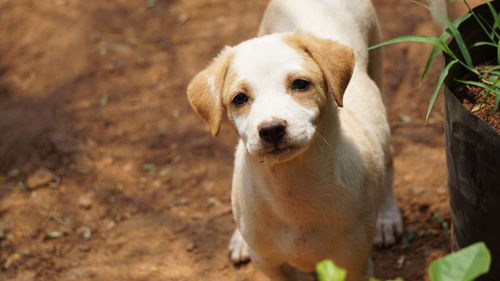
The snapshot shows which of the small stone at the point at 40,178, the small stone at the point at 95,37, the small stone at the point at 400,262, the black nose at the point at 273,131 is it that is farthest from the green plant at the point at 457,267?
the small stone at the point at 95,37

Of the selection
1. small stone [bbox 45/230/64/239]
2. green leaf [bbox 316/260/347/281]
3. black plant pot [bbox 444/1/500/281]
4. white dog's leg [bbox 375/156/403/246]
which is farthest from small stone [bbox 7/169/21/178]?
green leaf [bbox 316/260/347/281]

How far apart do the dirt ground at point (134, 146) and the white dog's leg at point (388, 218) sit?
0.24 feet

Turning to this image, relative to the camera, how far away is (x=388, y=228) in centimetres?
422

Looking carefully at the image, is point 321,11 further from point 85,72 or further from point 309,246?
point 85,72

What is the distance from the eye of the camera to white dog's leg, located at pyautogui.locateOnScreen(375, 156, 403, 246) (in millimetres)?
4215

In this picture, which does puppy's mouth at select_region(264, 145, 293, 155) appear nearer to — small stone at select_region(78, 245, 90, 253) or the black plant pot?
the black plant pot

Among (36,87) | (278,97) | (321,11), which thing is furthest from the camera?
(36,87)

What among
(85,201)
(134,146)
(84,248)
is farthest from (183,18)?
(84,248)

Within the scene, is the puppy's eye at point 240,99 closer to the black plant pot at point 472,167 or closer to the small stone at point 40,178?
the black plant pot at point 472,167

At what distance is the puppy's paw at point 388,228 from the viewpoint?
4211 millimetres

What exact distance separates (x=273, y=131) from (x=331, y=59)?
0.55m

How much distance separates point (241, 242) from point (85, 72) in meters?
2.86

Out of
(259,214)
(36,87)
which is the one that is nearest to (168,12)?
(36,87)

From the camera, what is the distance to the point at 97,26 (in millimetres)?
6699
